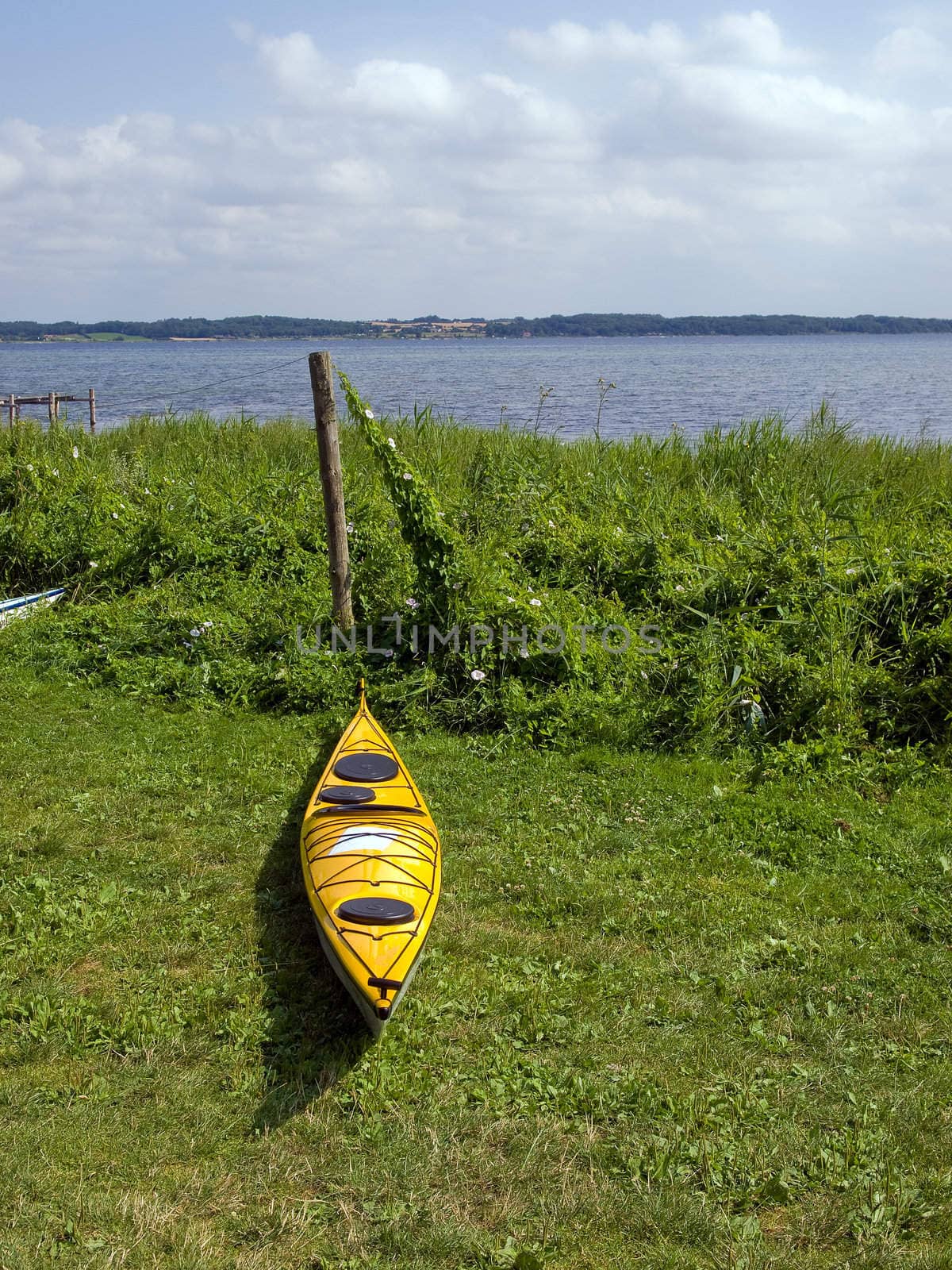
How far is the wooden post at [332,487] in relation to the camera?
8055mm

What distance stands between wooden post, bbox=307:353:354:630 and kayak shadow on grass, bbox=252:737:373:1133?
3178 mm

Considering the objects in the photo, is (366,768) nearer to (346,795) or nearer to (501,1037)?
(346,795)

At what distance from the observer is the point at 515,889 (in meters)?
5.29

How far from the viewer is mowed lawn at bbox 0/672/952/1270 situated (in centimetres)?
320

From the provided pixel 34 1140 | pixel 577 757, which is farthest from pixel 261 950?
pixel 577 757

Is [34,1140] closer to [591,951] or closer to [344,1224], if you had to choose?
[344,1224]

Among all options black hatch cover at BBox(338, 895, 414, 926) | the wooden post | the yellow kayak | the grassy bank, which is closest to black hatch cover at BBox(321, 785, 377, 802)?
the yellow kayak

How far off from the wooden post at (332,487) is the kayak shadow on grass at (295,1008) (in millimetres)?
3178

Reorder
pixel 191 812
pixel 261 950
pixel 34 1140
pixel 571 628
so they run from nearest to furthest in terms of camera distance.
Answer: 1. pixel 34 1140
2. pixel 261 950
3. pixel 191 812
4. pixel 571 628

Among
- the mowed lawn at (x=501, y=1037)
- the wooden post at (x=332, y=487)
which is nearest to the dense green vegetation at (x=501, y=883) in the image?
the mowed lawn at (x=501, y=1037)

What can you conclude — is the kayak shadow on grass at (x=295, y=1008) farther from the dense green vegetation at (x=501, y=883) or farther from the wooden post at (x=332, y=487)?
the wooden post at (x=332, y=487)

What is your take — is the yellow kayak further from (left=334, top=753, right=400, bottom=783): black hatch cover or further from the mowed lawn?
the mowed lawn

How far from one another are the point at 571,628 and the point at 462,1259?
206 inches

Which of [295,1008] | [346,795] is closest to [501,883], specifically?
[346,795]
